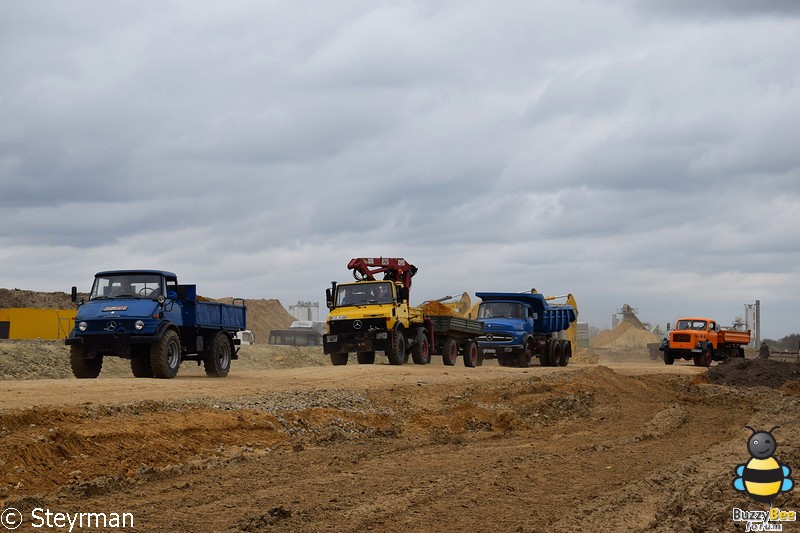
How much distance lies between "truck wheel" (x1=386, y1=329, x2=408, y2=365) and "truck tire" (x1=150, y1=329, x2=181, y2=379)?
26.5 ft

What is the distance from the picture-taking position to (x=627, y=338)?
8500cm

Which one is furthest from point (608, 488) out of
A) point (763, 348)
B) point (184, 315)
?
point (763, 348)

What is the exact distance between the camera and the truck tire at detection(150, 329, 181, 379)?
21.8m

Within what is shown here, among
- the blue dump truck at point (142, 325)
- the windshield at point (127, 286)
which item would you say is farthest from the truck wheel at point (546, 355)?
the windshield at point (127, 286)

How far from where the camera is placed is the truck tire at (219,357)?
24.8 metres

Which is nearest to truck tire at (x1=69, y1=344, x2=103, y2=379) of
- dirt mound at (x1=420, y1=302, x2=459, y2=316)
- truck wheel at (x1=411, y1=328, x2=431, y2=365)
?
truck wheel at (x1=411, y1=328, x2=431, y2=365)

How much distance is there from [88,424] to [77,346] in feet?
32.4

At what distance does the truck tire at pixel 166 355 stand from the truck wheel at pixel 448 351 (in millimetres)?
12511

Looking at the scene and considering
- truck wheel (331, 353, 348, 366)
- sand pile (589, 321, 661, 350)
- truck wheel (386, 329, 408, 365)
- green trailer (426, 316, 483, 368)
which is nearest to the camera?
truck wheel (386, 329, 408, 365)

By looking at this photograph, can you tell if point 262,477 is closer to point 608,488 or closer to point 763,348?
point 608,488

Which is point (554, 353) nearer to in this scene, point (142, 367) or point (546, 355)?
point (546, 355)

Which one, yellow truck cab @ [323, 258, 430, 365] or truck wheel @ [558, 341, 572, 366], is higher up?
yellow truck cab @ [323, 258, 430, 365]

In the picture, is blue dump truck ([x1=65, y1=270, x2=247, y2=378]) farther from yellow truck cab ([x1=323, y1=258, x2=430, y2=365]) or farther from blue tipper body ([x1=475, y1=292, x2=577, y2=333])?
blue tipper body ([x1=475, y1=292, x2=577, y2=333])

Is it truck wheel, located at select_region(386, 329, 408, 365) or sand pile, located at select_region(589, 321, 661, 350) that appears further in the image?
sand pile, located at select_region(589, 321, 661, 350)
